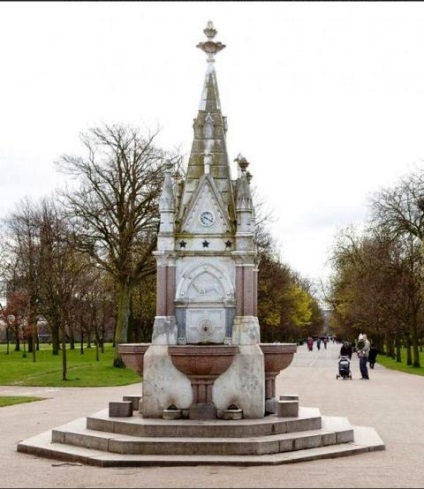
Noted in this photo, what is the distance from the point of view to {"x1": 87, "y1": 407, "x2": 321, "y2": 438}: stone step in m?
14.1

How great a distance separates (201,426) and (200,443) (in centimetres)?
60

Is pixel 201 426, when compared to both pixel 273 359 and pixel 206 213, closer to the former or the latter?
pixel 273 359

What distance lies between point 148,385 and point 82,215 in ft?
86.8

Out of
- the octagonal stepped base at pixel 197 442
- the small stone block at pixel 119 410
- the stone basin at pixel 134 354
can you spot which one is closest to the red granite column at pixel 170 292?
the stone basin at pixel 134 354

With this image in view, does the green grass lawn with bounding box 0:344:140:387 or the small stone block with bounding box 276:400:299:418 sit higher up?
the small stone block with bounding box 276:400:299:418

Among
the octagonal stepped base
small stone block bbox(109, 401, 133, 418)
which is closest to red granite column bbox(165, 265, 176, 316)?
small stone block bbox(109, 401, 133, 418)

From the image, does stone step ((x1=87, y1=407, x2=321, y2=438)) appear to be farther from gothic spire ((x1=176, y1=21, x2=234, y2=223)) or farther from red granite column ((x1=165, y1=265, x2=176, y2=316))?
gothic spire ((x1=176, y1=21, x2=234, y2=223))

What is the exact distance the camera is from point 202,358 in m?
15.2

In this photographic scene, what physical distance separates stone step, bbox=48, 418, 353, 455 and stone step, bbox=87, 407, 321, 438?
126mm

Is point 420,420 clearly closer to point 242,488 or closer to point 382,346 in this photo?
point 242,488

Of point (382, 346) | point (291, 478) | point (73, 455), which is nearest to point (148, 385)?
point (73, 455)

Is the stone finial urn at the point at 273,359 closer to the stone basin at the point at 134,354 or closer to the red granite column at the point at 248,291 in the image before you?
the red granite column at the point at 248,291

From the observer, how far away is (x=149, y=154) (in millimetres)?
42156

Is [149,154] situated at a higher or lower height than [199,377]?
higher
